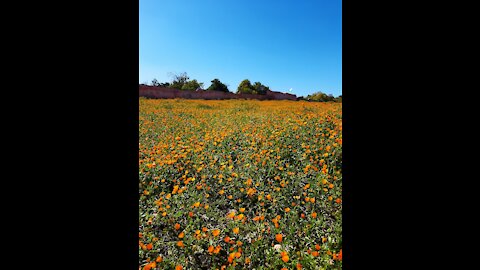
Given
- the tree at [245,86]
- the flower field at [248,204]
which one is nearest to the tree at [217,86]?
the tree at [245,86]

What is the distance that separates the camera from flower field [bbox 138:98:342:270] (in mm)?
1975

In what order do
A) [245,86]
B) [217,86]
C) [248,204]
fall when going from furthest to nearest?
[217,86] → [245,86] → [248,204]

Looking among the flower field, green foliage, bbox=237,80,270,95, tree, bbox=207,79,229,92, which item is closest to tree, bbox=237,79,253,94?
green foliage, bbox=237,80,270,95

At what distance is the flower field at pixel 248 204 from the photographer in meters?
1.97

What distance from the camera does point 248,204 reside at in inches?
106

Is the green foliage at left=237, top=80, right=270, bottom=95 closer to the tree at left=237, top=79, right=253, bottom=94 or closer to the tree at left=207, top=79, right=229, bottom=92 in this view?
the tree at left=237, top=79, right=253, bottom=94

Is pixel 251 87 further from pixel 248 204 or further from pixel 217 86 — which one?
pixel 248 204

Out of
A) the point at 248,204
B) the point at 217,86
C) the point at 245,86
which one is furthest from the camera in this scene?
the point at 217,86

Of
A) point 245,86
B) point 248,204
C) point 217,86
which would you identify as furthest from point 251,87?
point 248,204
